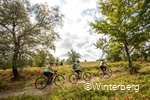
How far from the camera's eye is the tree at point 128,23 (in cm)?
2041

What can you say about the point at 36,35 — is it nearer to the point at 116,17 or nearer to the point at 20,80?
the point at 20,80

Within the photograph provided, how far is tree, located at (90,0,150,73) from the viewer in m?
20.4

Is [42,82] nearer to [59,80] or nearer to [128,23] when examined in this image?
[59,80]

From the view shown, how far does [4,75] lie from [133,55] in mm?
19320

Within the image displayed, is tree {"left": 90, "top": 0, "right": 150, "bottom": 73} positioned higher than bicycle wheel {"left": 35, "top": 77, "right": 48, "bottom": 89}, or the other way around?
tree {"left": 90, "top": 0, "right": 150, "bottom": 73}

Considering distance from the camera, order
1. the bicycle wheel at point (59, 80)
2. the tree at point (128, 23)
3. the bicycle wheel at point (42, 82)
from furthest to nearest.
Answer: the tree at point (128, 23), the bicycle wheel at point (59, 80), the bicycle wheel at point (42, 82)

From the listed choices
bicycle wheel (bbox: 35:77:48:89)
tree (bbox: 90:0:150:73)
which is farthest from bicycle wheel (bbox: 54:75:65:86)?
tree (bbox: 90:0:150:73)

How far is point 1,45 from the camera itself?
16.2 metres

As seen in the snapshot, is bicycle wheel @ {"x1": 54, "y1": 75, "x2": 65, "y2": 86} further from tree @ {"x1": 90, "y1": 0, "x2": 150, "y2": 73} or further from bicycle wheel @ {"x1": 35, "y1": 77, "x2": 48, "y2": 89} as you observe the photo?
tree @ {"x1": 90, "y1": 0, "x2": 150, "y2": 73}

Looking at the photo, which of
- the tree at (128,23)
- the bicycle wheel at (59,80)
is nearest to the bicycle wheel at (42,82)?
the bicycle wheel at (59,80)

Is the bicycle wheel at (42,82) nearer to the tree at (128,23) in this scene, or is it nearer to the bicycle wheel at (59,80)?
the bicycle wheel at (59,80)

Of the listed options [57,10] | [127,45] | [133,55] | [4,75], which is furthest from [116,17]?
[4,75]

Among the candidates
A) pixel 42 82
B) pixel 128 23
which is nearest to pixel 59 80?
pixel 42 82

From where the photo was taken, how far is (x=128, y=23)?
2086 cm
